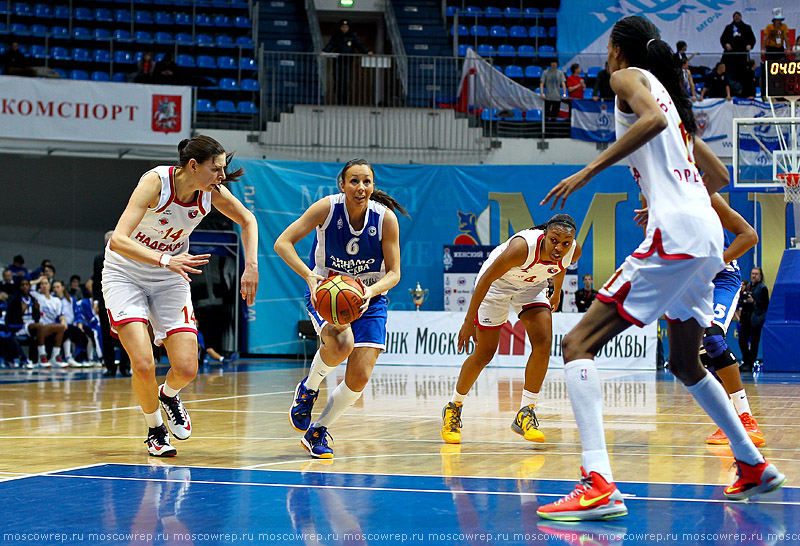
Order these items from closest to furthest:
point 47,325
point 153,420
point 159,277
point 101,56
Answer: point 153,420
point 159,277
point 47,325
point 101,56

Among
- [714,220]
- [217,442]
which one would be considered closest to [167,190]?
[217,442]

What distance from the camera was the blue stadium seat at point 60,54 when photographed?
18.5 metres

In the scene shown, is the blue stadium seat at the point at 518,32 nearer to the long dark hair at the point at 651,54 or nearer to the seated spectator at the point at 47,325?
the seated spectator at the point at 47,325

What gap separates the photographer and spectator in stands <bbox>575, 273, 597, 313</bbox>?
2496mm

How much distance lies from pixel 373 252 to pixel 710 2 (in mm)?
17641

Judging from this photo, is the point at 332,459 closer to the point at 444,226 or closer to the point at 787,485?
the point at 787,485

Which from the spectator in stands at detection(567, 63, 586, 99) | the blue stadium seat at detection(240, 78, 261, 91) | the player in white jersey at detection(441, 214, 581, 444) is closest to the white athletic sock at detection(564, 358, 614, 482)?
the player in white jersey at detection(441, 214, 581, 444)

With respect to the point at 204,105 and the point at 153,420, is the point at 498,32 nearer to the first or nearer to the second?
the point at 204,105

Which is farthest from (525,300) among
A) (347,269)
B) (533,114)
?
(533,114)

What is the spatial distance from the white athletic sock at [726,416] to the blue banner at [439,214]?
43.5 feet

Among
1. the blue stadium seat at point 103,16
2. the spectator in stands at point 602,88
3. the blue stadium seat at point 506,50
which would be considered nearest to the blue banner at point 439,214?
the spectator in stands at point 602,88

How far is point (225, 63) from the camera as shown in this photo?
1953cm

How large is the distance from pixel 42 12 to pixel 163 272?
16.4 m

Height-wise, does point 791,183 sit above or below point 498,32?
below
